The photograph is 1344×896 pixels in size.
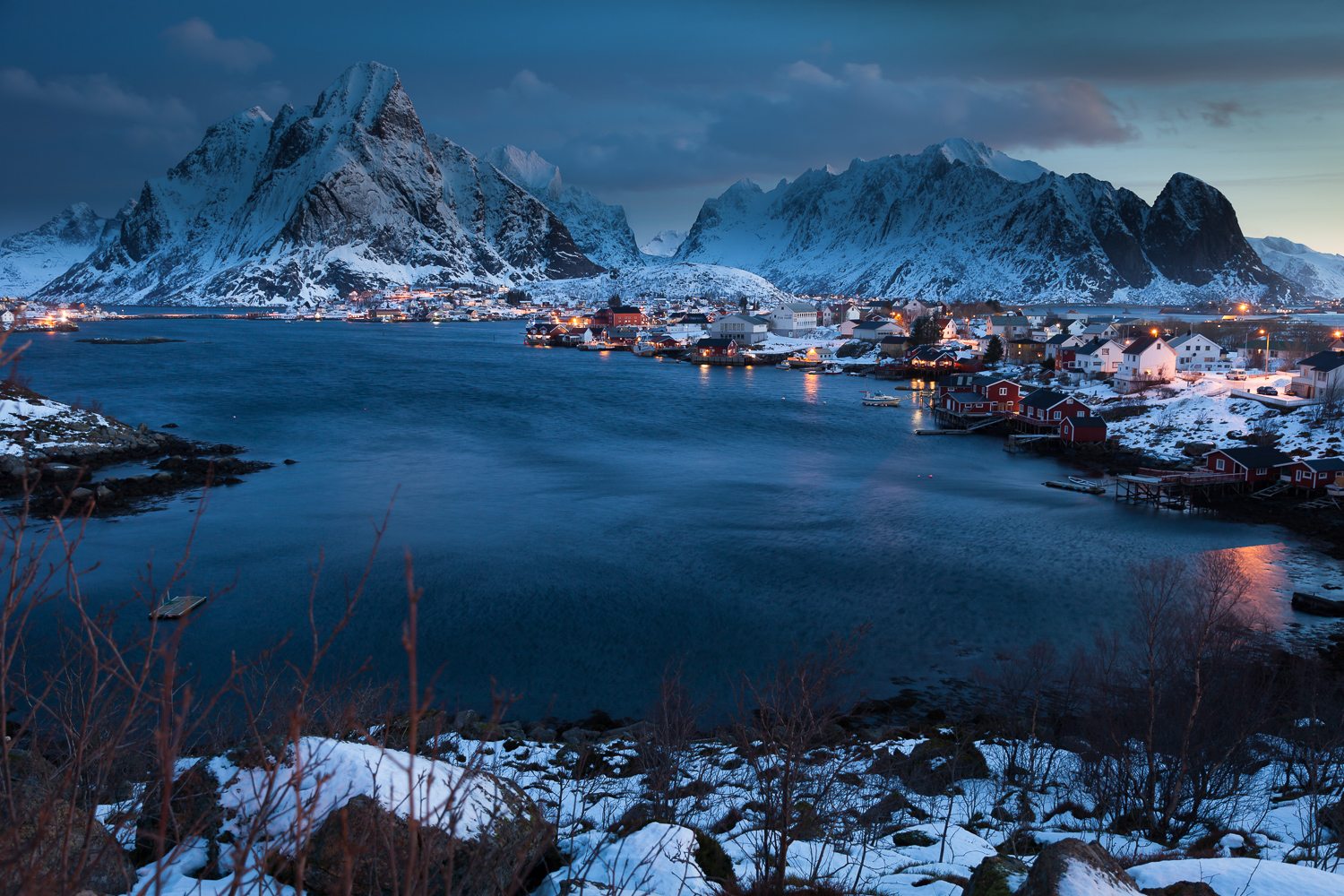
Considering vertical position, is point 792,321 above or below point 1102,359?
above

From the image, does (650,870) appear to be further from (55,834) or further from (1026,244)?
(1026,244)

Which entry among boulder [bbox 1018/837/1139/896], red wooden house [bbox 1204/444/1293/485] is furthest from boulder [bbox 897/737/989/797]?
red wooden house [bbox 1204/444/1293/485]

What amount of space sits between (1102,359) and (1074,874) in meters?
36.6

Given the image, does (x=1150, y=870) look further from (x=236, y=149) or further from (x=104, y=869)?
(x=236, y=149)

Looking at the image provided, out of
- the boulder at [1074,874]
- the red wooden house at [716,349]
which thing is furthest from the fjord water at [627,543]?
the red wooden house at [716,349]

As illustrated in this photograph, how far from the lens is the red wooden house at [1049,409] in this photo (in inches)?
1044

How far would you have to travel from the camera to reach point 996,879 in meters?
3.38

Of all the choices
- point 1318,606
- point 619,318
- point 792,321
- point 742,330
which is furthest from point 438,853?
point 619,318

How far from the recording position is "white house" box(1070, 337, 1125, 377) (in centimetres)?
3503

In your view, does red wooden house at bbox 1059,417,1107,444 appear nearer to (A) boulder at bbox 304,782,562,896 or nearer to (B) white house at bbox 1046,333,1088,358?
(B) white house at bbox 1046,333,1088,358

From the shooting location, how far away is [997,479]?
846 inches

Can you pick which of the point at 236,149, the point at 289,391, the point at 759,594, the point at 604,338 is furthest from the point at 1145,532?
the point at 236,149

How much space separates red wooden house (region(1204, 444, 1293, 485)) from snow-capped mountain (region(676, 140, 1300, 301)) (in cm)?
10603

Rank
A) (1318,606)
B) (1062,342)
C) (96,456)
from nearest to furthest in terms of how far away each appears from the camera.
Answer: (1318,606) < (96,456) < (1062,342)
